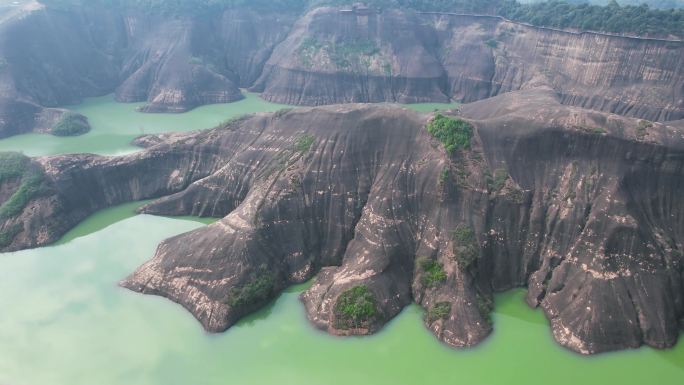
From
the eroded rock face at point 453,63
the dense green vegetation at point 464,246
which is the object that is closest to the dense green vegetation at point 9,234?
the dense green vegetation at point 464,246

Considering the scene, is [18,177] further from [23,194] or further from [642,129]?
[642,129]

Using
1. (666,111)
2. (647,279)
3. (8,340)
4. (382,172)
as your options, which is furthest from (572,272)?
(666,111)

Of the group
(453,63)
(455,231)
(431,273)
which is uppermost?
(455,231)

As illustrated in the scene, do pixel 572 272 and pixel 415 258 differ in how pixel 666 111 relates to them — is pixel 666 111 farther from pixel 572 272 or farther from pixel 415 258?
pixel 415 258

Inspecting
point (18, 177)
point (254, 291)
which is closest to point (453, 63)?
Answer: point (254, 291)

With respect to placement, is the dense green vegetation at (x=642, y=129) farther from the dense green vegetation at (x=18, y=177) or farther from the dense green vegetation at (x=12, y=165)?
the dense green vegetation at (x=12, y=165)

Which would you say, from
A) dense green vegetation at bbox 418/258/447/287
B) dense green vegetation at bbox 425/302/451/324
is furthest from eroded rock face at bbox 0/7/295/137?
dense green vegetation at bbox 425/302/451/324
